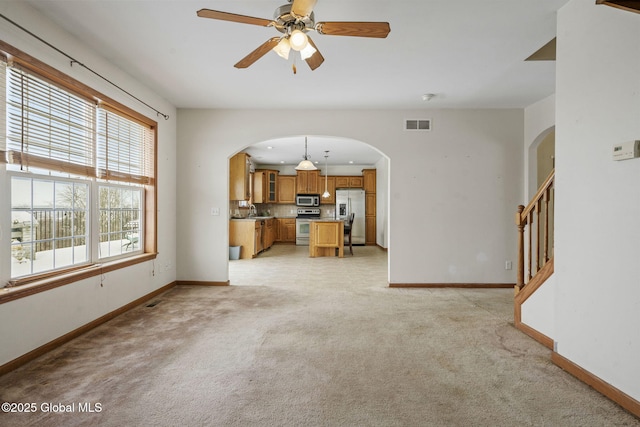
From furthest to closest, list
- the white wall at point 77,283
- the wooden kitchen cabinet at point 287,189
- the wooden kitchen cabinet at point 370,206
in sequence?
the wooden kitchen cabinet at point 287,189
the wooden kitchen cabinet at point 370,206
the white wall at point 77,283

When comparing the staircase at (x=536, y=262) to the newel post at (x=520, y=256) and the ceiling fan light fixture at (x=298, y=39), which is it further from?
the ceiling fan light fixture at (x=298, y=39)

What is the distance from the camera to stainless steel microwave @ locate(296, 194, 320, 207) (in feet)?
33.0

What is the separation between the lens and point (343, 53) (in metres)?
3.00

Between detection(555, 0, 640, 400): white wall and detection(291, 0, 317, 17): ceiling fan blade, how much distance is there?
6.05ft

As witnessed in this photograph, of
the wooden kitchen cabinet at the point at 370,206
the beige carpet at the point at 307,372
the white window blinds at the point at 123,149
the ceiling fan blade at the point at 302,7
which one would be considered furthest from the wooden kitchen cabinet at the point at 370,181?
the ceiling fan blade at the point at 302,7

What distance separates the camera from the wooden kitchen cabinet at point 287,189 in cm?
1017

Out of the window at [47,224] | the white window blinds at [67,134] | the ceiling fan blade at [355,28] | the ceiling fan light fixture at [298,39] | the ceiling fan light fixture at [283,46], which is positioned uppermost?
the ceiling fan blade at [355,28]

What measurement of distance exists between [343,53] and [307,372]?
9.08 feet

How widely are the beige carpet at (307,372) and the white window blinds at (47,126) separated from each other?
1525 millimetres

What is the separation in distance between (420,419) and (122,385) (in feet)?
6.01

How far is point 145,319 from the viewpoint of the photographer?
3246mm

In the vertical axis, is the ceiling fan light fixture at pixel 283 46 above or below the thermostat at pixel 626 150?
above

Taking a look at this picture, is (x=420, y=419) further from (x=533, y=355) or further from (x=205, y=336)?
(x=205, y=336)

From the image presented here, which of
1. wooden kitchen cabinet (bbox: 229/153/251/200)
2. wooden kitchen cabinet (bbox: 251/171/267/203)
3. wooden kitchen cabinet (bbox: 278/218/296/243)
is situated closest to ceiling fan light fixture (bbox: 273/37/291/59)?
wooden kitchen cabinet (bbox: 229/153/251/200)
